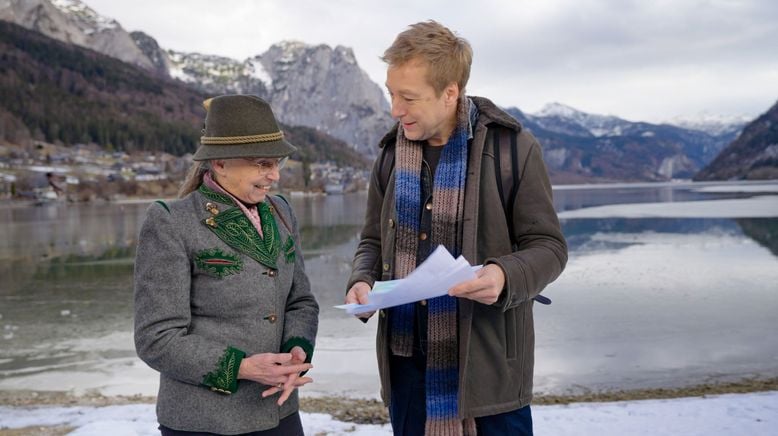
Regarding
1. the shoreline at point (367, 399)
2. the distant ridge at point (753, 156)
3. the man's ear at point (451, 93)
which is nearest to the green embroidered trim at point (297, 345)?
the man's ear at point (451, 93)

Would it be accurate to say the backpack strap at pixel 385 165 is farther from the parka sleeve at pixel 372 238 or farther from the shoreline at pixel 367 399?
the shoreline at pixel 367 399

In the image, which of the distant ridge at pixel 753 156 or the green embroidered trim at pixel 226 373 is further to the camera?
the distant ridge at pixel 753 156

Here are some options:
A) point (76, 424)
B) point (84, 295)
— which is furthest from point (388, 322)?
point (84, 295)

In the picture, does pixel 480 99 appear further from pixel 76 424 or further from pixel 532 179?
pixel 76 424

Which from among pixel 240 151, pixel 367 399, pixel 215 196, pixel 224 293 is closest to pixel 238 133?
pixel 240 151

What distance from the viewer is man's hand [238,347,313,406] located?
1957 mm

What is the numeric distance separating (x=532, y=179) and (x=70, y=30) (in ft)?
762

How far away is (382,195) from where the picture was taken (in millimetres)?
2412

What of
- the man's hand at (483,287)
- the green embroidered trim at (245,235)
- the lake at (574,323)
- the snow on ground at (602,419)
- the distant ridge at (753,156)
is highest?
the distant ridge at (753,156)

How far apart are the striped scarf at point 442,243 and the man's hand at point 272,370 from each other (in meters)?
0.42

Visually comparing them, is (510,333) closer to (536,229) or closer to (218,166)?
(536,229)

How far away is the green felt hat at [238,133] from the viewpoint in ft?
6.63

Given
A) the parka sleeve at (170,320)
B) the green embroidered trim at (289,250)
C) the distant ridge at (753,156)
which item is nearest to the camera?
the parka sleeve at (170,320)

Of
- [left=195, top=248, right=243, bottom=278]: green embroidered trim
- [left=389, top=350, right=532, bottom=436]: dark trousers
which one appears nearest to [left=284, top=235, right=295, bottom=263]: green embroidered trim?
[left=195, top=248, right=243, bottom=278]: green embroidered trim
